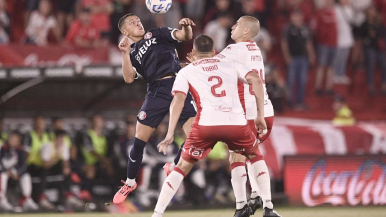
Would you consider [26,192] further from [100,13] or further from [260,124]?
[260,124]

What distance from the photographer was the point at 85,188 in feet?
47.8

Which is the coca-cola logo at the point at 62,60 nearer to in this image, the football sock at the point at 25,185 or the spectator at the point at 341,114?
the football sock at the point at 25,185

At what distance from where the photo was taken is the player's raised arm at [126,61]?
9453mm

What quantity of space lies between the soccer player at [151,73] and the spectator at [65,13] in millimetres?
7464

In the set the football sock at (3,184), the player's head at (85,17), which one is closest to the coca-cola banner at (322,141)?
the player's head at (85,17)

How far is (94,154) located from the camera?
1502 cm

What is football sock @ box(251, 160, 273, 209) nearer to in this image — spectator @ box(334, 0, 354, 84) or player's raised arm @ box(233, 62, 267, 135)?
player's raised arm @ box(233, 62, 267, 135)

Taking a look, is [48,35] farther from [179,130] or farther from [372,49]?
[372,49]

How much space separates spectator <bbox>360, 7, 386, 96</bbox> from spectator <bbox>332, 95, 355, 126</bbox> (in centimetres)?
218

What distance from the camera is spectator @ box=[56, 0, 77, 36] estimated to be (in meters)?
17.1

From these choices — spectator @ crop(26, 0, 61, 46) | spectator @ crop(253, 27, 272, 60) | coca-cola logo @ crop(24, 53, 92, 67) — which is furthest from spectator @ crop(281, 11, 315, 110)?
spectator @ crop(26, 0, 61, 46)

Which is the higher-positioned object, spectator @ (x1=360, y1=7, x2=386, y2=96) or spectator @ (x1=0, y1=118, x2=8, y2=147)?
spectator @ (x1=360, y1=7, x2=386, y2=96)

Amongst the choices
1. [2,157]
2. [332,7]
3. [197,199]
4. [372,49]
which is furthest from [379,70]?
[2,157]

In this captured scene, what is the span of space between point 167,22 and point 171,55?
22.7 feet
